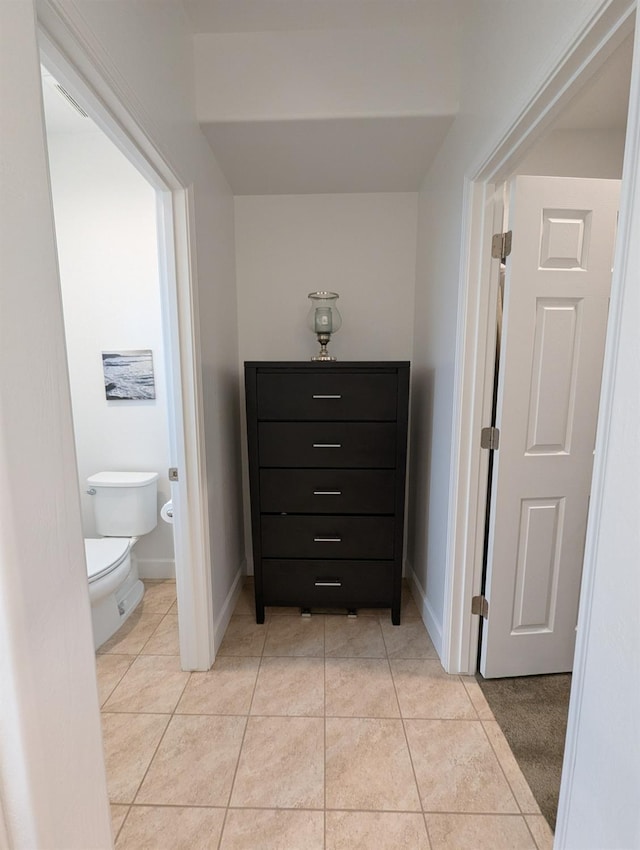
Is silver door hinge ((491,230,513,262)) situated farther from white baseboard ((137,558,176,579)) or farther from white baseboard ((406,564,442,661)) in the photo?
white baseboard ((137,558,176,579))

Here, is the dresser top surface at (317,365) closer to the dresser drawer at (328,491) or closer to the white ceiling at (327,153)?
the dresser drawer at (328,491)

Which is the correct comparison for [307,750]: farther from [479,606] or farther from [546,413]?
[546,413]

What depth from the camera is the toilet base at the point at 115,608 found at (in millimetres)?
1879

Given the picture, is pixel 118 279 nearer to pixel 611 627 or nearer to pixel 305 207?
pixel 305 207

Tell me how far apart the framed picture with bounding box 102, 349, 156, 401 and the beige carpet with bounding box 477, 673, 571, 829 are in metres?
2.21

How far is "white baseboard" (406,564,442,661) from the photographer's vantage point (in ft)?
5.95

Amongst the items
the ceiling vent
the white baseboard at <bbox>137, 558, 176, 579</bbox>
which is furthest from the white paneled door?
the ceiling vent

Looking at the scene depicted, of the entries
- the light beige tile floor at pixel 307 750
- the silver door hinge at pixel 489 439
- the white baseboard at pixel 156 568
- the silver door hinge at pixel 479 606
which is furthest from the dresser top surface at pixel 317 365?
the white baseboard at pixel 156 568

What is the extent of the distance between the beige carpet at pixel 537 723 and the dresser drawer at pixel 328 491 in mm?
853

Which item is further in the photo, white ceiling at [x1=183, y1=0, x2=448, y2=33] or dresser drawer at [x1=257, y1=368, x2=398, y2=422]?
dresser drawer at [x1=257, y1=368, x2=398, y2=422]

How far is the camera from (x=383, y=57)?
59.9 inches

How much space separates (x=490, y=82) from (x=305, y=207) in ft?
3.71

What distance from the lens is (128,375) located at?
2270 mm

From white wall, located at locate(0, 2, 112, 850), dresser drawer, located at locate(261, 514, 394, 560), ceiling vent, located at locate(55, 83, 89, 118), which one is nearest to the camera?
white wall, located at locate(0, 2, 112, 850)
